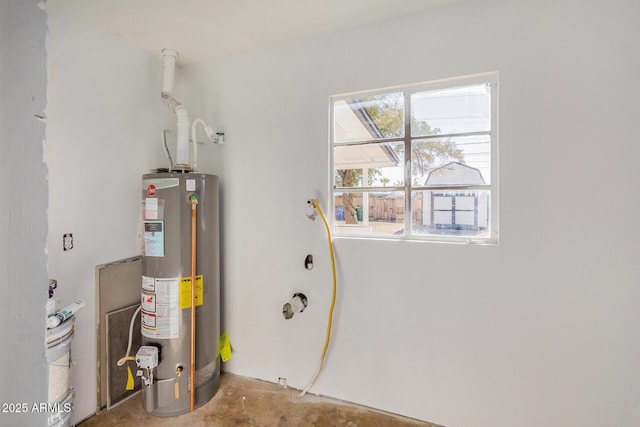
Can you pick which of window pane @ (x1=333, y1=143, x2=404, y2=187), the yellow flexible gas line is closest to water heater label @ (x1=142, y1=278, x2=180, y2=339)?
the yellow flexible gas line

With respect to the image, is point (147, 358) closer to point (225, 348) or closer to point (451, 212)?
point (225, 348)

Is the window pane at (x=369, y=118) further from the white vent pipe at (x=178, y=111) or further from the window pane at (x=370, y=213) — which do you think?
the white vent pipe at (x=178, y=111)

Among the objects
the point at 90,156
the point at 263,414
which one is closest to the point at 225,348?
the point at 263,414

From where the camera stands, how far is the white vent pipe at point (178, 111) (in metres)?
1.90

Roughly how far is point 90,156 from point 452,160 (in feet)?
7.22

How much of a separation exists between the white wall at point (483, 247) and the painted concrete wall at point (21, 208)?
5.20 feet

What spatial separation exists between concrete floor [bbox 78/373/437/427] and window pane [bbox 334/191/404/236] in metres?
1.11


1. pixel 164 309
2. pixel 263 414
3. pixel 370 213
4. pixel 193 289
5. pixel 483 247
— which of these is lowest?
pixel 263 414

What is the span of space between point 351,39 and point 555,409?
7.78 ft

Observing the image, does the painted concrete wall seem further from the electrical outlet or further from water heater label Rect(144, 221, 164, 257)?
the electrical outlet

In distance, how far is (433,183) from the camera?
174 cm

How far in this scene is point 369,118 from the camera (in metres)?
1.90

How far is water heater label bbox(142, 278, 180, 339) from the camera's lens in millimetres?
1728

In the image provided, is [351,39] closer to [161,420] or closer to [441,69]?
[441,69]
